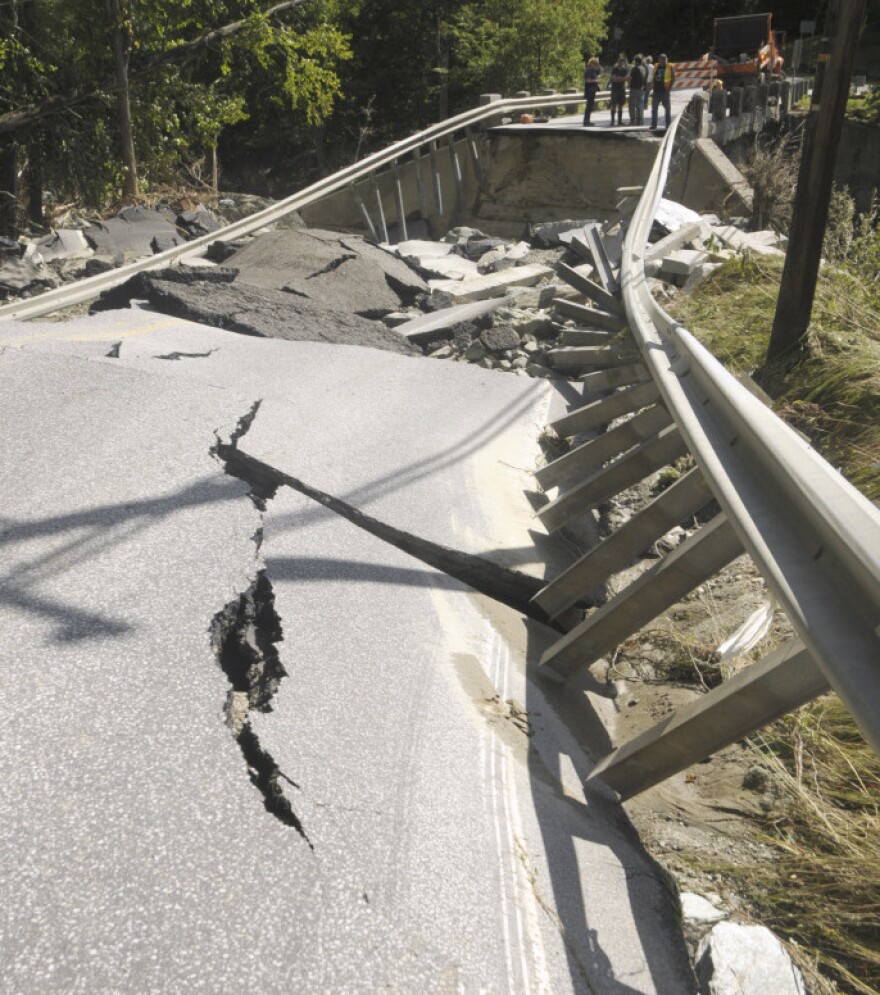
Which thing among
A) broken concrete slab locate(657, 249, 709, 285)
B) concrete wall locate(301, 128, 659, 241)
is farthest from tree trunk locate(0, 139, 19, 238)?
broken concrete slab locate(657, 249, 709, 285)

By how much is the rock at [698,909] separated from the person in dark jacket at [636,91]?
21.7 m

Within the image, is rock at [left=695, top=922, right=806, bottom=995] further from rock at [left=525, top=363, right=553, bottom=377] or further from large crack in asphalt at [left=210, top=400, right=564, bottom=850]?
rock at [left=525, top=363, right=553, bottom=377]

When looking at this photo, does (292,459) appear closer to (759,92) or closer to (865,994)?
(865,994)

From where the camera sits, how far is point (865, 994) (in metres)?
2.45

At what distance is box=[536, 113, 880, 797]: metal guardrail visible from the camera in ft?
6.75

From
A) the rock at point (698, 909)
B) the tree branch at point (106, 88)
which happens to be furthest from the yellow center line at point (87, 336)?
the tree branch at point (106, 88)

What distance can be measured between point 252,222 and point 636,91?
40.7 ft

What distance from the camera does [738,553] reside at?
135 inches

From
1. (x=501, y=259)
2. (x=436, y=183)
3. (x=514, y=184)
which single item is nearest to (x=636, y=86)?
(x=514, y=184)

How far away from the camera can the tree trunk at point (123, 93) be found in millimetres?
18375

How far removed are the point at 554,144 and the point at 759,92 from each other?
7.82 meters

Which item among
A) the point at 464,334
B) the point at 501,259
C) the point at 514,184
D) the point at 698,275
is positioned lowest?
the point at 514,184

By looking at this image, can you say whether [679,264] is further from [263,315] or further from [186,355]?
[186,355]

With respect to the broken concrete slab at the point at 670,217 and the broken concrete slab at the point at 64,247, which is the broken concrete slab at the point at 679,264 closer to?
the broken concrete slab at the point at 670,217
